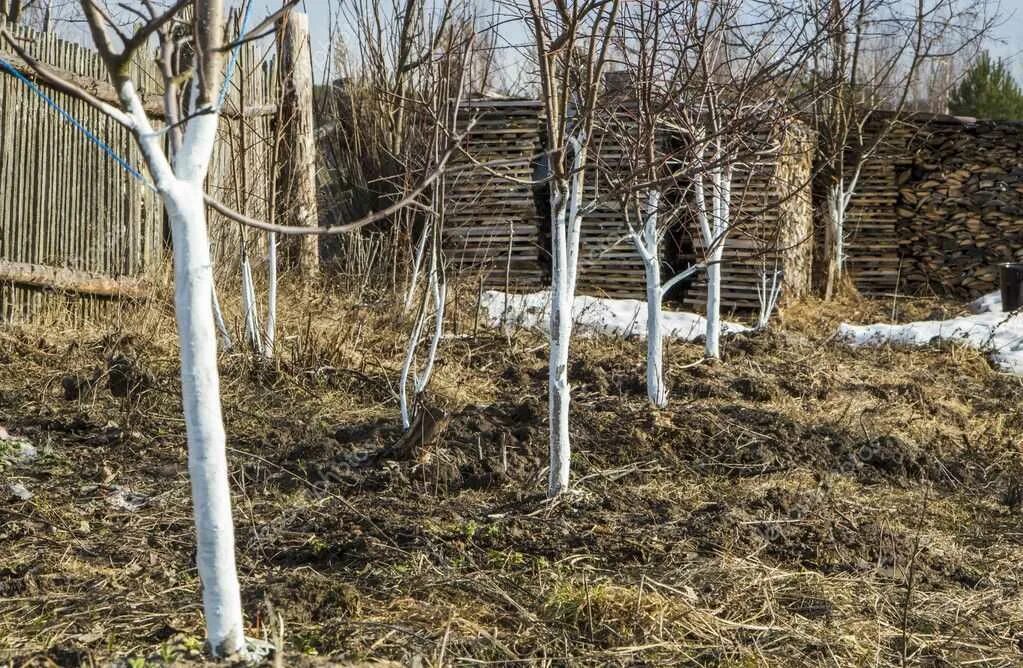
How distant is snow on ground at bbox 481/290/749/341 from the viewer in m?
8.10

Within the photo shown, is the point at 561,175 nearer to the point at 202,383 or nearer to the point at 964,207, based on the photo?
the point at 202,383

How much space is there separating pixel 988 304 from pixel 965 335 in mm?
3545

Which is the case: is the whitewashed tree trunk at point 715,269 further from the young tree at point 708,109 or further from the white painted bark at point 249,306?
the white painted bark at point 249,306

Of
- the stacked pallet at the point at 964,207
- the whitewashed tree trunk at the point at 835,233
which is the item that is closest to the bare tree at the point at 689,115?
the whitewashed tree trunk at the point at 835,233

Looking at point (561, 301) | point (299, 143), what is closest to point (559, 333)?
point (561, 301)

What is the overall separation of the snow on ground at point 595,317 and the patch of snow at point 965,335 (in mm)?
984

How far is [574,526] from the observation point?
381 centimetres

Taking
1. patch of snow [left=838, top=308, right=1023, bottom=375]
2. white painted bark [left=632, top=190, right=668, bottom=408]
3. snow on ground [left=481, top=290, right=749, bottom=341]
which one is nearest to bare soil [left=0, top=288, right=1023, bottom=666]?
white painted bark [left=632, top=190, right=668, bottom=408]

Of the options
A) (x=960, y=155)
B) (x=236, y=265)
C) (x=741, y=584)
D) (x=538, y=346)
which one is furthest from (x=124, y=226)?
(x=960, y=155)

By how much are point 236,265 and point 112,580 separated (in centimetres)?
445

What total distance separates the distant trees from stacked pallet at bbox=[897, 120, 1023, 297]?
40.1 feet

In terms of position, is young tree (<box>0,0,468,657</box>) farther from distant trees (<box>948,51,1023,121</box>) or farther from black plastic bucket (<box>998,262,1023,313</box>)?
distant trees (<box>948,51,1023,121</box>)

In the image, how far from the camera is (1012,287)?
993 centimetres

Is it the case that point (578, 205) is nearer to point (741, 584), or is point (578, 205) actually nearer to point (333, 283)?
point (741, 584)
